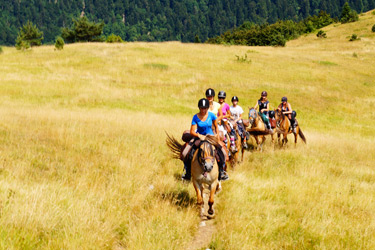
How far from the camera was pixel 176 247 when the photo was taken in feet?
17.7

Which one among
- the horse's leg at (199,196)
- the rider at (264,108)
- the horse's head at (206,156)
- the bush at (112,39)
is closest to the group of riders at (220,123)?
the rider at (264,108)

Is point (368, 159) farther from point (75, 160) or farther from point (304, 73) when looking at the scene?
point (304, 73)

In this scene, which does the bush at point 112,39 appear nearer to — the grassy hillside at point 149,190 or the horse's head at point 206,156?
the grassy hillside at point 149,190

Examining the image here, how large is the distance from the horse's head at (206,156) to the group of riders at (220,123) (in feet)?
1.38

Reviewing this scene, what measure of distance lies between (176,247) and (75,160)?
477cm

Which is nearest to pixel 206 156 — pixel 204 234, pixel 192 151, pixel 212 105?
pixel 192 151

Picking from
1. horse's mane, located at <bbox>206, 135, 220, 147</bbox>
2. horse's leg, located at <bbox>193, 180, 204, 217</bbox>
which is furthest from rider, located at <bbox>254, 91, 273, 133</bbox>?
horse's leg, located at <bbox>193, 180, 204, 217</bbox>

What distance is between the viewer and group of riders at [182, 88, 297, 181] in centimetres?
716

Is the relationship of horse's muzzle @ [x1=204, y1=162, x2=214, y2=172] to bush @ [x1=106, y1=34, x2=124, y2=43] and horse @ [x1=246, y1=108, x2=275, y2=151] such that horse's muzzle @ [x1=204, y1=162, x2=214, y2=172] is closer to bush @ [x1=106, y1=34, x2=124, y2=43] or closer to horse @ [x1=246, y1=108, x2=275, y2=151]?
horse @ [x1=246, y1=108, x2=275, y2=151]

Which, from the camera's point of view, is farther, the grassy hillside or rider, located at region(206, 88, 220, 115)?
rider, located at region(206, 88, 220, 115)

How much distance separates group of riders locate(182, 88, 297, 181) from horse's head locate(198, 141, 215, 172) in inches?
16.6

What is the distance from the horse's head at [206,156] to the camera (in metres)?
6.13

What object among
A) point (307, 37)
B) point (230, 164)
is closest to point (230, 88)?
point (230, 164)

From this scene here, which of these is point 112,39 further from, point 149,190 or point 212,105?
point 149,190
